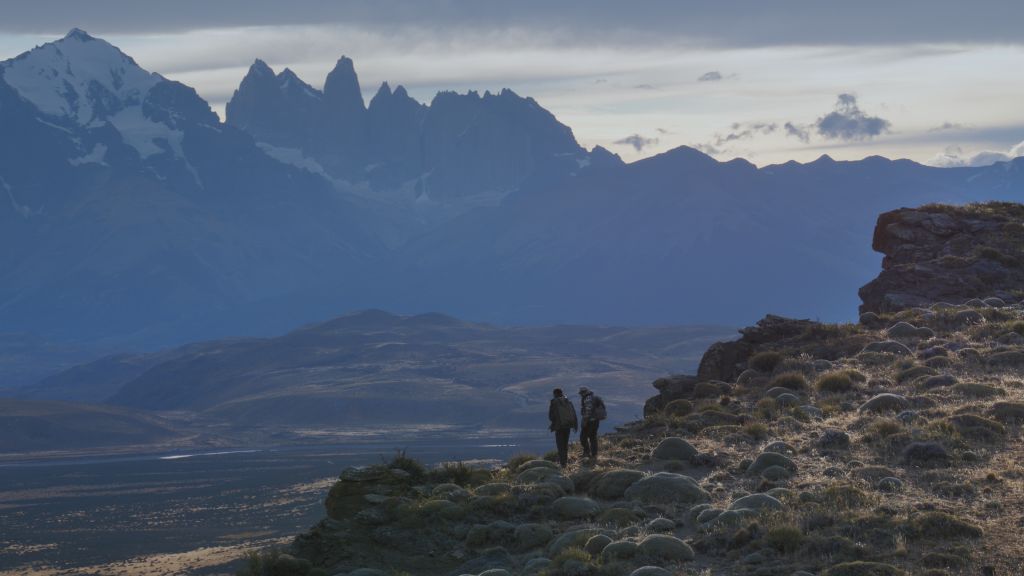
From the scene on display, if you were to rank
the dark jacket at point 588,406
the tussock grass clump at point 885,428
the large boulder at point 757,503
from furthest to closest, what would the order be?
the dark jacket at point 588,406
the tussock grass clump at point 885,428
the large boulder at point 757,503

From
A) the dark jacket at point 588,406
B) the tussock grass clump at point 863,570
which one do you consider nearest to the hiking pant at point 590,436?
the dark jacket at point 588,406

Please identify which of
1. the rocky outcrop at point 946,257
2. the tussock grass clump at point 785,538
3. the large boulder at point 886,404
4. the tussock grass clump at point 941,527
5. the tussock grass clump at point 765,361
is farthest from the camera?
the rocky outcrop at point 946,257

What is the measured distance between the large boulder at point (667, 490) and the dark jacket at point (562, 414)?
5171 millimetres

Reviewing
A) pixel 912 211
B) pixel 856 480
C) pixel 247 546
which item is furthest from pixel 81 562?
pixel 856 480

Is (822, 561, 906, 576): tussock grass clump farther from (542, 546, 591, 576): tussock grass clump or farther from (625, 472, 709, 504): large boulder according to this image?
(625, 472, 709, 504): large boulder

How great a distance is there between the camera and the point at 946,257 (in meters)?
60.6

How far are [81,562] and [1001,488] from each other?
9814 cm

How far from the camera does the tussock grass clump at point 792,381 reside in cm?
4316

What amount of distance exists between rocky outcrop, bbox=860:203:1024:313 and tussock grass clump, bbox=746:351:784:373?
11.8 m

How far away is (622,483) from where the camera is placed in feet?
101

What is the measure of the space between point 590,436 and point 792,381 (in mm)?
9750

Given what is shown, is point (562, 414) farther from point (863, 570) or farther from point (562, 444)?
point (863, 570)

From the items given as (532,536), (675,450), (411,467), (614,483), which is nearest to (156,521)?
(411,467)

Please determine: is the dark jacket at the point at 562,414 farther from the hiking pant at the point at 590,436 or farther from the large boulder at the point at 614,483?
the large boulder at the point at 614,483
